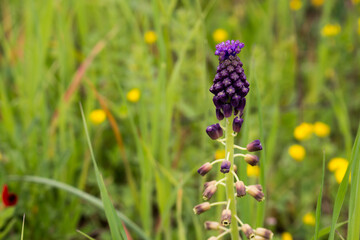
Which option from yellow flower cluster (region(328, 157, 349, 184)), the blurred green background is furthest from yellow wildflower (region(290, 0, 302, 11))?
yellow flower cluster (region(328, 157, 349, 184))

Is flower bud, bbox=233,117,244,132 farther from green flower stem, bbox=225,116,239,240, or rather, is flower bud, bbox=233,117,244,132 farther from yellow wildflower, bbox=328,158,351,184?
yellow wildflower, bbox=328,158,351,184

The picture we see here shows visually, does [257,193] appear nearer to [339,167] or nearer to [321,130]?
[339,167]

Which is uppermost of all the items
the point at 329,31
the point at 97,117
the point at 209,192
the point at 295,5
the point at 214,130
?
the point at 295,5

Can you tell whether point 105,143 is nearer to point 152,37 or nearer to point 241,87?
point 152,37

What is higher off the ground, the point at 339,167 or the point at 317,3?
the point at 317,3

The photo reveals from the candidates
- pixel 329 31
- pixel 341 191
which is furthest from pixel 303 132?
pixel 341 191

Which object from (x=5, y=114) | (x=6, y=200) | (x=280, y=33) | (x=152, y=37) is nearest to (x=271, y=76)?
(x=280, y=33)

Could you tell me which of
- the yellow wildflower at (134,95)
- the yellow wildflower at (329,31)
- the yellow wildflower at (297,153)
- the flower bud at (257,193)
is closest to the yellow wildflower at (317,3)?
the yellow wildflower at (329,31)
